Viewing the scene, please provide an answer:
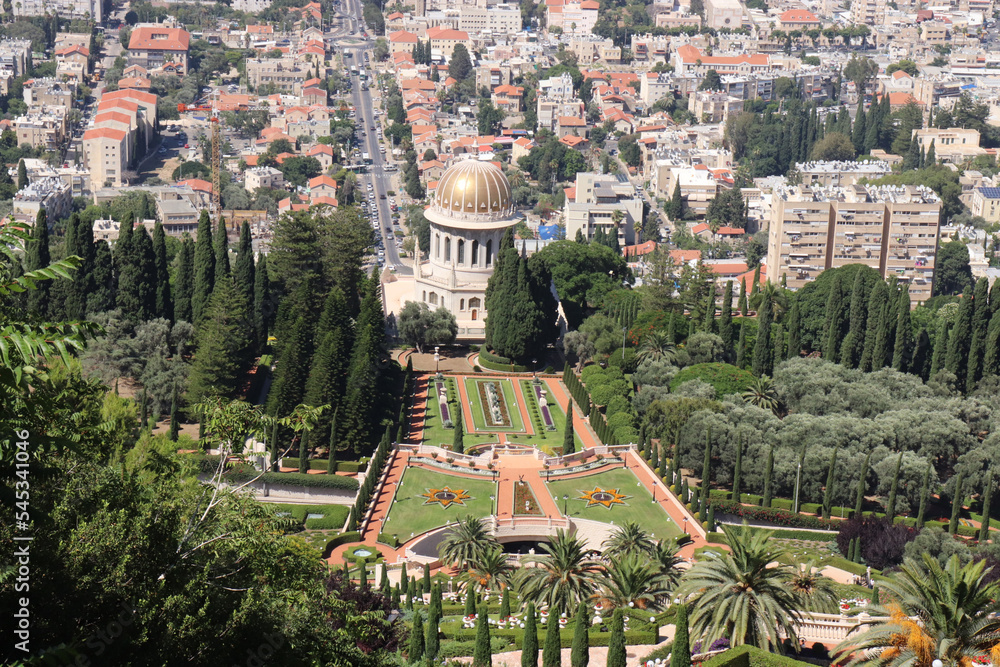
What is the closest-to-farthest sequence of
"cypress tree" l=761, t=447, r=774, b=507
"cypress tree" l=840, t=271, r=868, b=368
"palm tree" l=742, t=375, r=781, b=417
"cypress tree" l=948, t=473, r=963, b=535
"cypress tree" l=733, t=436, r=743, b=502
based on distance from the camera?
1. "cypress tree" l=948, t=473, r=963, b=535
2. "cypress tree" l=761, t=447, r=774, b=507
3. "cypress tree" l=733, t=436, r=743, b=502
4. "palm tree" l=742, t=375, r=781, b=417
5. "cypress tree" l=840, t=271, r=868, b=368

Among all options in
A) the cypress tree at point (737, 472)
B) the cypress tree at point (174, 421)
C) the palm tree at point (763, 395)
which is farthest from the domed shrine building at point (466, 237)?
the cypress tree at point (737, 472)

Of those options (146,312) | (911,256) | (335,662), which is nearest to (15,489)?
(335,662)

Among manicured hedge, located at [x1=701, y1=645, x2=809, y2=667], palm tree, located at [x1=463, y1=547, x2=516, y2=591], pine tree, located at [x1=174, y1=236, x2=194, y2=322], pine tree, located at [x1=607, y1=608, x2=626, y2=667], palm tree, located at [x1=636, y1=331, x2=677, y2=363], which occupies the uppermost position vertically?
pine tree, located at [x1=174, y1=236, x2=194, y2=322]

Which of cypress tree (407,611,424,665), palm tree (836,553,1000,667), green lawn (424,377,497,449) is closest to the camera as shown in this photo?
palm tree (836,553,1000,667)

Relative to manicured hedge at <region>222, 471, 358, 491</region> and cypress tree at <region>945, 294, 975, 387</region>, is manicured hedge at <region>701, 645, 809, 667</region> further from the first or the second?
cypress tree at <region>945, 294, 975, 387</region>

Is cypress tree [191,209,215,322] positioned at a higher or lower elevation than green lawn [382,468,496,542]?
higher

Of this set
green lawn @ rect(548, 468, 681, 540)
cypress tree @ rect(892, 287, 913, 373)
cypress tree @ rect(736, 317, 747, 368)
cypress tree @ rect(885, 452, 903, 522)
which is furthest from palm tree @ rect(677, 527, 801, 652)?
cypress tree @ rect(892, 287, 913, 373)

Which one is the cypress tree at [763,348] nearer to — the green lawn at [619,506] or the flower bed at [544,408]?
the flower bed at [544,408]
